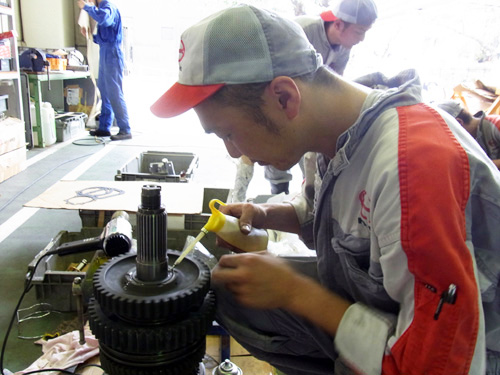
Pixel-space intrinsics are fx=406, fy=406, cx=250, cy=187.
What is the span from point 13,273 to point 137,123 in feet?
13.1

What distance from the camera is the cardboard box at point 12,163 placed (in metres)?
2.88

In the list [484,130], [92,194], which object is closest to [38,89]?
[92,194]

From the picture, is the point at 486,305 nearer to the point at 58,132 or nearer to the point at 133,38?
the point at 58,132

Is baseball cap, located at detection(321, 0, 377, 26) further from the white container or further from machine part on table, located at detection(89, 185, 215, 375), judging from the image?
the white container

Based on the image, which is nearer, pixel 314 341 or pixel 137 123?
pixel 314 341

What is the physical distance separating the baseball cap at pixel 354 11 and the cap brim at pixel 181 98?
5.39 ft

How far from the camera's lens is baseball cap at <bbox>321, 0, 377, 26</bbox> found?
2129 mm

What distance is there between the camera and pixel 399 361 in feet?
2.04

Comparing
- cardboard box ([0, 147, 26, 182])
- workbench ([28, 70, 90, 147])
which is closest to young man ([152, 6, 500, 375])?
cardboard box ([0, 147, 26, 182])

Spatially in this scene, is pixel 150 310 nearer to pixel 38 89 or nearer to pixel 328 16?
pixel 328 16

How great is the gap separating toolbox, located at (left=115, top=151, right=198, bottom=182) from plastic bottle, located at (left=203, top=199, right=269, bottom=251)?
4.19ft

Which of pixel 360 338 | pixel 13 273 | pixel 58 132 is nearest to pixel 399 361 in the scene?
pixel 360 338

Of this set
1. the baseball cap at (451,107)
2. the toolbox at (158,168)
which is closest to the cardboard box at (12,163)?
the toolbox at (158,168)

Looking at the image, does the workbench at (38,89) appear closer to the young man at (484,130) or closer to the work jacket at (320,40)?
the work jacket at (320,40)
